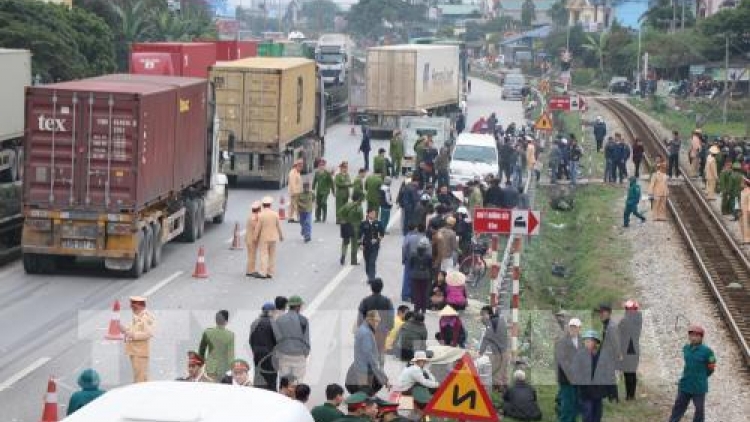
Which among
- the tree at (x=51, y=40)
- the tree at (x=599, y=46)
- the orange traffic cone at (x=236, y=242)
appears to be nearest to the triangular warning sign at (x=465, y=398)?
the orange traffic cone at (x=236, y=242)

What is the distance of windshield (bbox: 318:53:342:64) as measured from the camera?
83669 millimetres

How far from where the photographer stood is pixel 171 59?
47.0 m

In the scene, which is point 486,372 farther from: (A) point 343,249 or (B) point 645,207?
(B) point 645,207

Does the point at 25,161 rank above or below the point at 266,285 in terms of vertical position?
above

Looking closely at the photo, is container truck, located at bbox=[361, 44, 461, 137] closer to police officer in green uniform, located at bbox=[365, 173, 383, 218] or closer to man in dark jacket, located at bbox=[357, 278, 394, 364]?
police officer in green uniform, located at bbox=[365, 173, 383, 218]

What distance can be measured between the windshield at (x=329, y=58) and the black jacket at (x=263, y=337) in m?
66.2

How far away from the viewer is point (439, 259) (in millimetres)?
25156

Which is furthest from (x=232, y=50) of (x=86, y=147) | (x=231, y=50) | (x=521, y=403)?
(x=521, y=403)

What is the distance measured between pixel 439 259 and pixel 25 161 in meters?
6.56

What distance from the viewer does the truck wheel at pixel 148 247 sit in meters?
27.3

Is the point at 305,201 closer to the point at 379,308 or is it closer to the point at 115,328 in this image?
the point at 115,328

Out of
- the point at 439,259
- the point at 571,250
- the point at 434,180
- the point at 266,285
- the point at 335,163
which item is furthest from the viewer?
the point at 335,163

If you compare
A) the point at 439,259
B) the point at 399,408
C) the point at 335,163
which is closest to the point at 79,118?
the point at 439,259

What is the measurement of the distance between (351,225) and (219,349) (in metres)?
11.7
